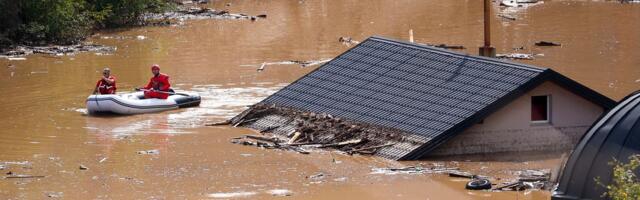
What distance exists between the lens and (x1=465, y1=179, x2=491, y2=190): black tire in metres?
20.4

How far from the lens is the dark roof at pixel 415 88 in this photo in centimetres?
2267

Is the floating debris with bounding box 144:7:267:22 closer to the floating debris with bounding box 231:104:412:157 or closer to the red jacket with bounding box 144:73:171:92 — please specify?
the red jacket with bounding box 144:73:171:92

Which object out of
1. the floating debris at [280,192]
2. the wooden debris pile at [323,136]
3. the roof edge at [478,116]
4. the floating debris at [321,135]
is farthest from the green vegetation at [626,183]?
the wooden debris pile at [323,136]

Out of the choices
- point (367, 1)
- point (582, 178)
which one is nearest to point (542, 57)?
point (367, 1)

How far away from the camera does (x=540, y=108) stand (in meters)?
23.2

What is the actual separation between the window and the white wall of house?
0.23ft

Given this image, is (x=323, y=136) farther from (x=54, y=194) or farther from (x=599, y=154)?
(x=599, y=154)

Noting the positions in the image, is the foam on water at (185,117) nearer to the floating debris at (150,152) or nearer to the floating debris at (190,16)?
the floating debris at (150,152)

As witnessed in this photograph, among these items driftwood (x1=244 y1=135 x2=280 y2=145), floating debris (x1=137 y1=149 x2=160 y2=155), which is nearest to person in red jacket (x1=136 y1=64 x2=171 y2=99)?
driftwood (x1=244 y1=135 x2=280 y2=145)

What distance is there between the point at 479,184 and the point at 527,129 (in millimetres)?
2866

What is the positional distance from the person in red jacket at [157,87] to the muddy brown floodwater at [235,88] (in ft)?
2.19

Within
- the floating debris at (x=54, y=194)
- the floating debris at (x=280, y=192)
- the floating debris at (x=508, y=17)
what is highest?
the floating debris at (x=508, y=17)

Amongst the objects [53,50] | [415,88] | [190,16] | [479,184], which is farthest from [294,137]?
[190,16]

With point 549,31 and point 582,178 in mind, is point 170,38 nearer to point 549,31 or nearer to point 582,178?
point 549,31
